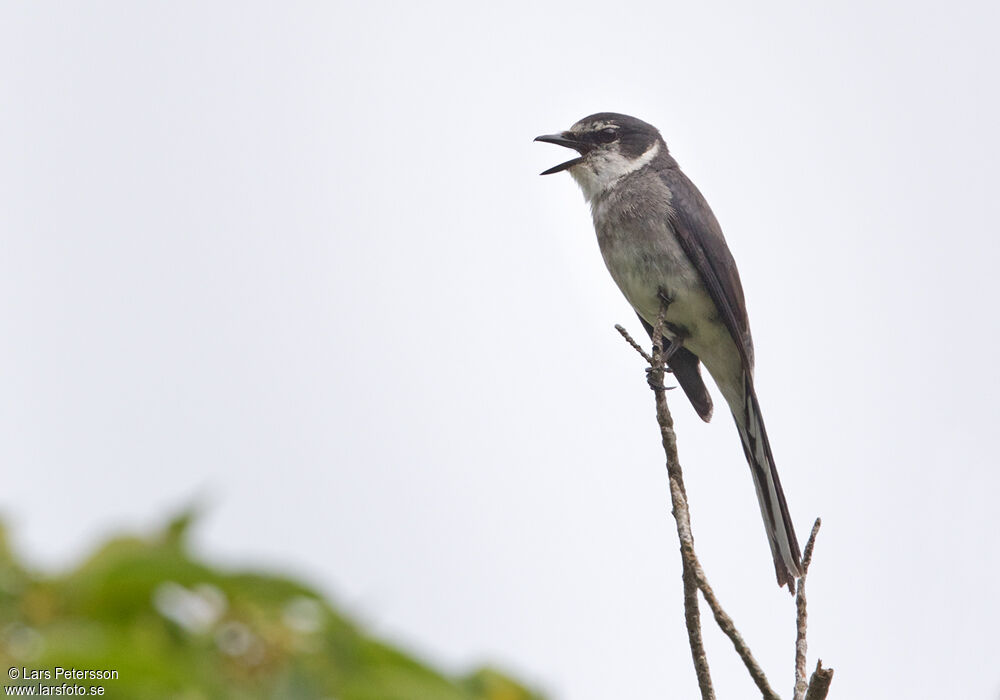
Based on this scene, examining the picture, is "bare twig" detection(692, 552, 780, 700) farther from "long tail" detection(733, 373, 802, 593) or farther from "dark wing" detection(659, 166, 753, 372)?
"dark wing" detection(659, 166, 753, 372)

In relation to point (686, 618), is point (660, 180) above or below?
above

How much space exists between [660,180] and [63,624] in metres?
6.09

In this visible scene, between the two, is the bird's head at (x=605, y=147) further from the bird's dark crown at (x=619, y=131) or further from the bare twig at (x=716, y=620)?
the bare twig at (x=716, y=620)

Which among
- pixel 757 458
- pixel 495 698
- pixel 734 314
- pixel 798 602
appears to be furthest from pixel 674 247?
pixel 495 698

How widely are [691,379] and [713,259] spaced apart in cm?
91

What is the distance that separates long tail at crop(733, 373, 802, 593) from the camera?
5648 mm

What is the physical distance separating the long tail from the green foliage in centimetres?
407

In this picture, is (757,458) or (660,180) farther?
(660,180)

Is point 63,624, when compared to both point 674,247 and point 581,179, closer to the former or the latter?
point 674,247

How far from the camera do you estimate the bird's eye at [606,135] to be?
7.67 meters

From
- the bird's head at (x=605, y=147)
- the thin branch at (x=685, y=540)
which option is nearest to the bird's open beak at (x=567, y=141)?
the bird's head at (x=605, y=147)

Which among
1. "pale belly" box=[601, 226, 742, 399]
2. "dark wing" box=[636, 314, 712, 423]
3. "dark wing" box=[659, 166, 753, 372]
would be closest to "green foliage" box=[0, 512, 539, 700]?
"pale belly" box=[601, 226, 742, 399]

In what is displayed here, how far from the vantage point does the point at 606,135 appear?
7.70 metres

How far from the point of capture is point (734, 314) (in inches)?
275
